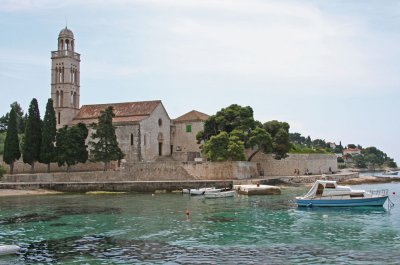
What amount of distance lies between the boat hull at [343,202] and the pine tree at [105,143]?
91.5 feet

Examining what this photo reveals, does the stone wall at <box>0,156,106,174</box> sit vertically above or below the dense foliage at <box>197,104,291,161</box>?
below

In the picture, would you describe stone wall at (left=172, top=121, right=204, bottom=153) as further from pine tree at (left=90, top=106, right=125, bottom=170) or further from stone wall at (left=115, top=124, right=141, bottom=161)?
pine tree at (left=90, top=106, right=125, bottom=170)

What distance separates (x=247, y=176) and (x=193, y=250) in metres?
35.5

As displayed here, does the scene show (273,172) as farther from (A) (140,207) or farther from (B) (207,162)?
(A) (140,207)

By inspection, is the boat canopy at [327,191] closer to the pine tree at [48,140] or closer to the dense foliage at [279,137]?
the dense foliage at [279,137]

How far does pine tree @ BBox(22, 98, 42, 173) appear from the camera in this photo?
54.8m

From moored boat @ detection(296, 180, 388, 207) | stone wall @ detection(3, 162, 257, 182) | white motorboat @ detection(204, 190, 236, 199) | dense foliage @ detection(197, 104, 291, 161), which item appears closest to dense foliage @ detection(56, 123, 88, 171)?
stone wall @ detection(3, 162, 257, 182)

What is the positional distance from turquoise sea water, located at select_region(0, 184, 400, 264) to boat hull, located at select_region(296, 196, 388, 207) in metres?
0.47

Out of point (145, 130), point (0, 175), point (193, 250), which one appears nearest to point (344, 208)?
point (193, 250)

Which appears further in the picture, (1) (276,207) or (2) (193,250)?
(1) (276,207)

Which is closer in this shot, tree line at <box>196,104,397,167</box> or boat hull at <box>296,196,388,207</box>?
boat hull at <box>296,196,388,207</box>

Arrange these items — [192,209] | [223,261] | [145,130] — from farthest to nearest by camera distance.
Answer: [145,130] → [192,209] → [223,261]

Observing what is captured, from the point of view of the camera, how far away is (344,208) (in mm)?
30984

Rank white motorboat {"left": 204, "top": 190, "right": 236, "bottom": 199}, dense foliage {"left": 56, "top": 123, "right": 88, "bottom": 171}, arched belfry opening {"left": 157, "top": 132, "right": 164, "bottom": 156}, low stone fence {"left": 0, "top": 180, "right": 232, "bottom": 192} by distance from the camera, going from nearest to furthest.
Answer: white motorboat {"left": 204, "top": 190, "right": 236, "bottom": 199} < low stone fence {"left": 0, "top": 180, "right": 232, "bottom": 192} < dense foliage {"left": 56, "top": 123, "right": 88, "bottom": 171} < arched belfry opening {"left": 157, "top": 132, "right": 164, "bottom": 156}
